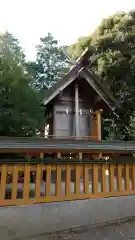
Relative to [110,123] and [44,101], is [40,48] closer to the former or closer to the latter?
[110,123]

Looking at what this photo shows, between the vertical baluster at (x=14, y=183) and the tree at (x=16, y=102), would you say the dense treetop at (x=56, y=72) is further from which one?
the vertical baluster at (x=14, y=183)

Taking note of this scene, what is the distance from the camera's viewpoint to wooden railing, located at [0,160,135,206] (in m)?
4.97

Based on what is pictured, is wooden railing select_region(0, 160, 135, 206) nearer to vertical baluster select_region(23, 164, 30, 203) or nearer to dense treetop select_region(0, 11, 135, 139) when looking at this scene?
vertical baluster select_region(23, 164, 30, 203)

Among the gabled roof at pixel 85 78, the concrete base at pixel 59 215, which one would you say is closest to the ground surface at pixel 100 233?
the concrete base at pixel 59 215

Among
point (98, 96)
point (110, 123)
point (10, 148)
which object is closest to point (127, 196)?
point (10, 148)

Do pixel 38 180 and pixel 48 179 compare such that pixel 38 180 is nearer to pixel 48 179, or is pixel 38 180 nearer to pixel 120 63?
pixel 48 179

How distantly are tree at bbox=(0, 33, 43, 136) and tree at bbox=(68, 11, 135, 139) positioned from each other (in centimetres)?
662

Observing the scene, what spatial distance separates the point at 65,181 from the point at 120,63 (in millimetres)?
10222

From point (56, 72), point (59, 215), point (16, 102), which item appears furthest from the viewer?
point (56, 72)

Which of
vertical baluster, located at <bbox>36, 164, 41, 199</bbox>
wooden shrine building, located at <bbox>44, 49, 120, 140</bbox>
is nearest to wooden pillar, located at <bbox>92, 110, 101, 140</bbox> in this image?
wooden shrine building, located at <bbox>44, 49, 120, 140</bbox>

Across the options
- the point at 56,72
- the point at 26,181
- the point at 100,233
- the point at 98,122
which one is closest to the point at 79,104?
the point at 98,122

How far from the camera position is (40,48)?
20.9m

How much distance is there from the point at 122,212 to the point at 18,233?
245 centimetres

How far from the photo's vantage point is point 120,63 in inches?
555
